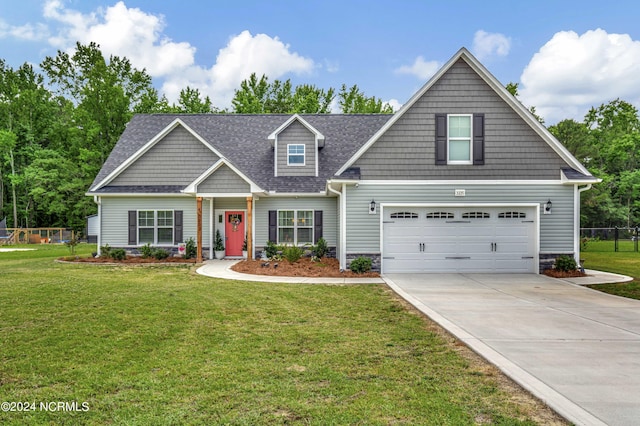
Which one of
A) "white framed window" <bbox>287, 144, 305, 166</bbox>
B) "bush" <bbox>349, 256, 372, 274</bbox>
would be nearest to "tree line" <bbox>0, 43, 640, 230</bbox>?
"white framed window" <bbox>287, 144, 305, 166</bbox>

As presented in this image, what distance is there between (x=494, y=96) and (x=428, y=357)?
10809 mm

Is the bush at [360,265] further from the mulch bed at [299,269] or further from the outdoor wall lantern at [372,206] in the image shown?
the outdoor wall lantern at [372,206]

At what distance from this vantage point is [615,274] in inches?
514

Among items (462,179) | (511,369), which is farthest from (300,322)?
(462,179)

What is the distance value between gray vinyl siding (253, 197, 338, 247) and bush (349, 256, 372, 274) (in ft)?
14.8

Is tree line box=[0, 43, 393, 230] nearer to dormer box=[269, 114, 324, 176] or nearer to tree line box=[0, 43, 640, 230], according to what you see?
tree line box=[0, 43, 640, 230]

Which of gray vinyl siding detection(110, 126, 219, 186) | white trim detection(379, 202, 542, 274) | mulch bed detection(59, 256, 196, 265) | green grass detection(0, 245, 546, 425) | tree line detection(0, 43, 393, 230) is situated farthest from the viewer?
tree line detection(0, 43, 393, 230)

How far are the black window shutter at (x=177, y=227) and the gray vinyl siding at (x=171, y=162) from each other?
143cm

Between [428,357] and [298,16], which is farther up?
[298,16]

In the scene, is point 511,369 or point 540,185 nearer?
point 511,369

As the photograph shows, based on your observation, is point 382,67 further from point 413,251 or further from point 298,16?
point 413,251

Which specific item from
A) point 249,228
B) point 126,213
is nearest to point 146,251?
point 126,213

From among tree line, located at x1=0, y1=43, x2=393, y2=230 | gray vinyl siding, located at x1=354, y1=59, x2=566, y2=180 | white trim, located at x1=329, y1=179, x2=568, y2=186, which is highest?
tree line, located at x1=0, y1=43, x2=393, y2=230

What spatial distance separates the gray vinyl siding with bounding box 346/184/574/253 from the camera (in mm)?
12812
